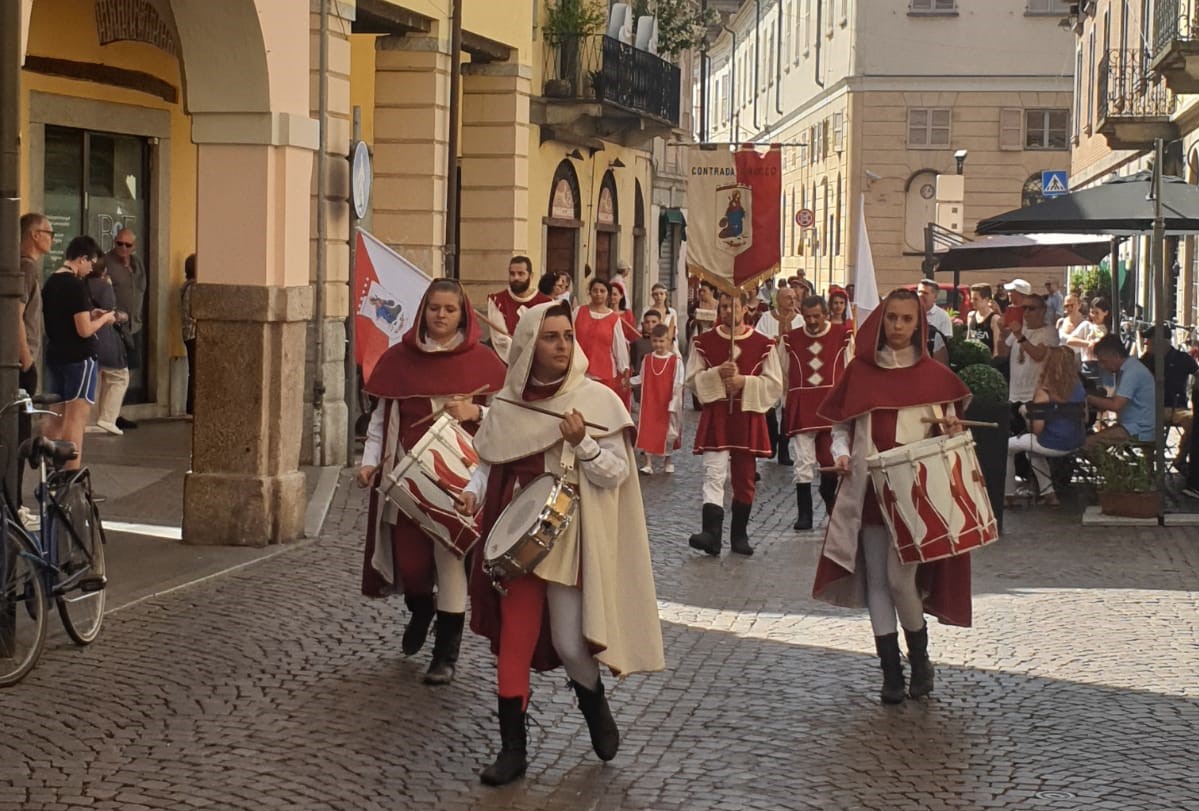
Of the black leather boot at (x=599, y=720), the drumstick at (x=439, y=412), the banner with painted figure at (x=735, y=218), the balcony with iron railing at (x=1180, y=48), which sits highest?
the balcony with iron railing at (x=1180, y=48)

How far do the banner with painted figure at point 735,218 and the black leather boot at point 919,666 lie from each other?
22.7 ft

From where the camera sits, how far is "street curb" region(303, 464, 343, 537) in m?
13.7

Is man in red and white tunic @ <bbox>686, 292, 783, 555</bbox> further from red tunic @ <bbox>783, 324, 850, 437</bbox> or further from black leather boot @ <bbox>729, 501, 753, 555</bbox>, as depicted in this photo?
red tunic @ <bbox>783, 324, 850, 437</bbox>

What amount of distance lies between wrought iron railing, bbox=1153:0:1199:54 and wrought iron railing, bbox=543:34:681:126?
307 inches

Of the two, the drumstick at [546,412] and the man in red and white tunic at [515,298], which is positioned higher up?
the man in red and white tunic at [515,298]

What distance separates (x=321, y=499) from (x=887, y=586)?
710 centimetres

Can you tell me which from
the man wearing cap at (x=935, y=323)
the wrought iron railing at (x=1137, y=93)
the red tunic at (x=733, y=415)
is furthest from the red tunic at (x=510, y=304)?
the wrought iron railing at (x=1137, y=93)

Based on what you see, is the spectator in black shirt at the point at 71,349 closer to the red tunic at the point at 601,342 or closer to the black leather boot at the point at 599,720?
the red tunic at the point at 601,342

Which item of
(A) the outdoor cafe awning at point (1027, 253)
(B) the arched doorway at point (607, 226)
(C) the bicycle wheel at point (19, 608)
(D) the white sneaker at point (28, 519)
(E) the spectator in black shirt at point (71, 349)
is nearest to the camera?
(C) the bicycle wheel at point (19, 608)

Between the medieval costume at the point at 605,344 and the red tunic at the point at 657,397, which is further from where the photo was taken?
the medieval costume at the point at 605,344

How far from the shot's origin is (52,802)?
21.8 ft

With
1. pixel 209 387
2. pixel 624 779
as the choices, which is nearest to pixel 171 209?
pixel 209 387

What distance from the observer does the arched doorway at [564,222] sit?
30094 millimetres

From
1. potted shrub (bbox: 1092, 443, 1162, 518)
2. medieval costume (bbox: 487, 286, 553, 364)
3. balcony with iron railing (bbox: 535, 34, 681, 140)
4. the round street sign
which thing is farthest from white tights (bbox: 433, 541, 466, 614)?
balcony with iron railing (bbox: 535, 34, 681, 140)
